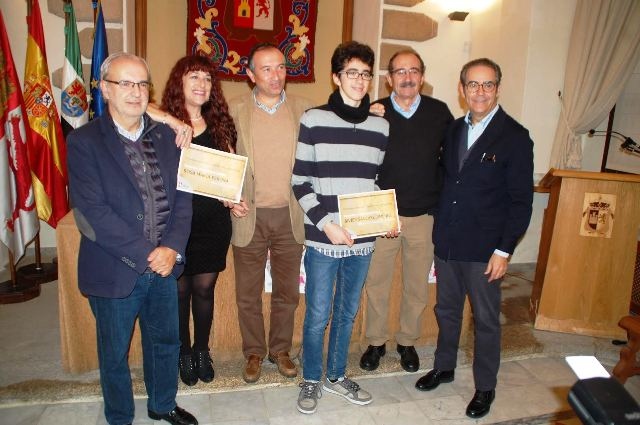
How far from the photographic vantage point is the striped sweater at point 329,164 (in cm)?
214

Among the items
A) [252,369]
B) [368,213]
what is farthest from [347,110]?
[252,369]

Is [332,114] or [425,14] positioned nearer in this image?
[332,114]

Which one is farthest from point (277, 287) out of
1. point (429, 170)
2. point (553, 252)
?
point (553, 252)

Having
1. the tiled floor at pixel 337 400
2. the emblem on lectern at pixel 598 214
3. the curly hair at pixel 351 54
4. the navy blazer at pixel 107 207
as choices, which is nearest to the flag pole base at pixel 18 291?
the tiled floor at pixel 337 400

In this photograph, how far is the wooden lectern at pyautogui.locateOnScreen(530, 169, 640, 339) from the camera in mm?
3168

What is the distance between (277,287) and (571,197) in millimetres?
2072

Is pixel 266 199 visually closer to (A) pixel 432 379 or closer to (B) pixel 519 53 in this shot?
(A) pixel 432 379

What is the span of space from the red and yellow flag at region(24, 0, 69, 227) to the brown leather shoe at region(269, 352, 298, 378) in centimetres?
227

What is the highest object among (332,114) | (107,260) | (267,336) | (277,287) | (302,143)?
(332,114)

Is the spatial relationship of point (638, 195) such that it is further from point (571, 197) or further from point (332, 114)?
point (332, 114)

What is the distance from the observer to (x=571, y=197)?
3.22 m

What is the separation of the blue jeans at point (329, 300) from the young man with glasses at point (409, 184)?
31 centimetres

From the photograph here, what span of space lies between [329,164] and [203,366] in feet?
4.29

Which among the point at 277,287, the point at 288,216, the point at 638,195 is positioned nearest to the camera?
the point at 288,216
